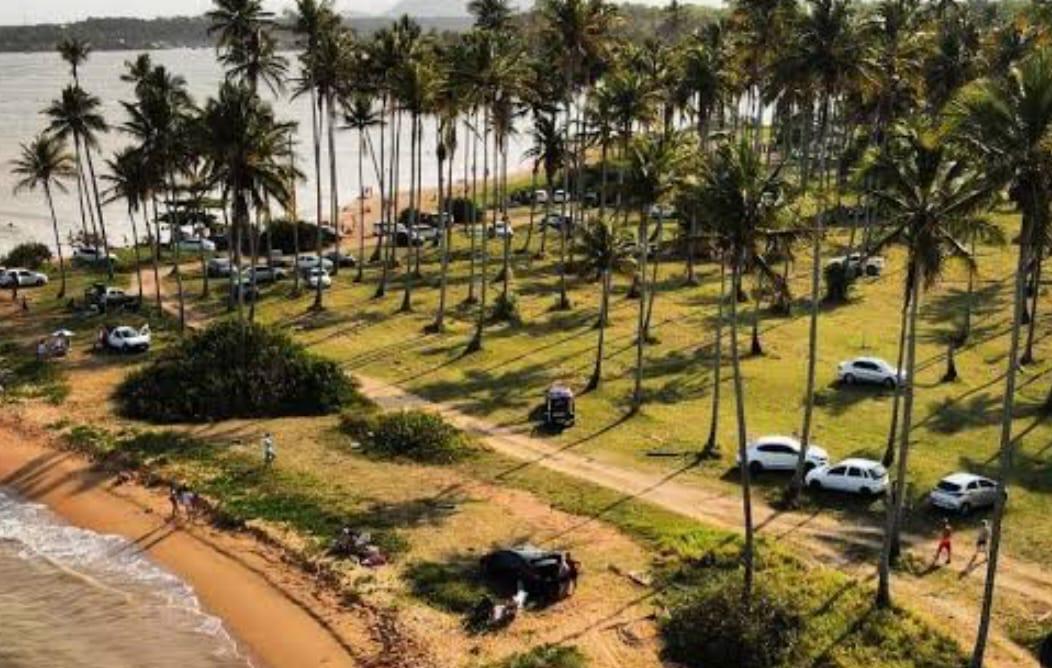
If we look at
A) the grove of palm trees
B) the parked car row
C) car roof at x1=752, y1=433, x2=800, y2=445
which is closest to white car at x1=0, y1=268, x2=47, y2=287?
the grove of palm trees

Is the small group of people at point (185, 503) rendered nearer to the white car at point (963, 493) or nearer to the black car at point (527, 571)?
the black car at point (527, 571)

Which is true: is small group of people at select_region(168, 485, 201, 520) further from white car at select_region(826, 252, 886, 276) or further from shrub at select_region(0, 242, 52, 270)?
shrub at select_region(0, 242, 52, 270)

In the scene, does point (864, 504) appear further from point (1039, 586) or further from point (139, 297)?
point (139, 297)

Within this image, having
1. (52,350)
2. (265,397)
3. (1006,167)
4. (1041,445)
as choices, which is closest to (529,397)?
(265,397)

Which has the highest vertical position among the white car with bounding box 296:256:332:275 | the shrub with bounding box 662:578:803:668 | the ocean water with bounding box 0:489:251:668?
the white car with bounding box 296:256:332:275

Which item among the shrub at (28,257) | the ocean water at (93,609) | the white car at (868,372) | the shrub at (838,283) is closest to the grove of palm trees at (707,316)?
the shrub at (838,283)

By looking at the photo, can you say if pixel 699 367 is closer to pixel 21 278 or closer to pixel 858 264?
pixel 858 264
